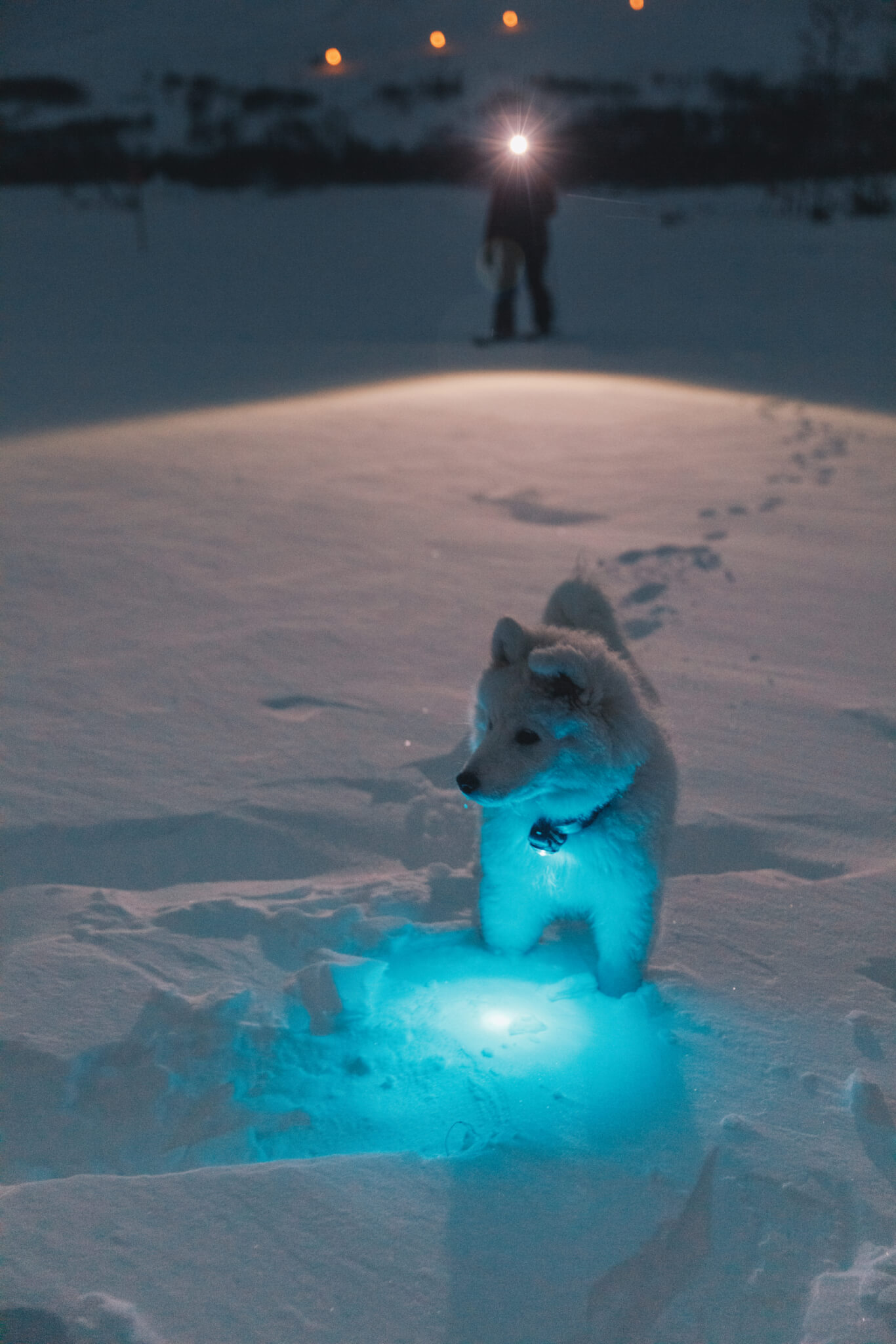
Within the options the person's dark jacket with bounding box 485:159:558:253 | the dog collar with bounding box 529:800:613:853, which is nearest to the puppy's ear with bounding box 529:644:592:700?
the dog collar with bounding box 529:800:613:853

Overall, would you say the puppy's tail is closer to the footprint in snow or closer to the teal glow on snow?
the teal glow on snow

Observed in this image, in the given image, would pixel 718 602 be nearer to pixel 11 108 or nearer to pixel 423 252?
pixel 423 252

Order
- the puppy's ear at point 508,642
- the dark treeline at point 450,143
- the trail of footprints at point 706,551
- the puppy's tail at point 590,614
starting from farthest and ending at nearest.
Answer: the dark treeline at point 450,143 → the trail of footprints at point 706,551 → the puppy's tail at point 590,614 → the puppy's ear at point 508,642

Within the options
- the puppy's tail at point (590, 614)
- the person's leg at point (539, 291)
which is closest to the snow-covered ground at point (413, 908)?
the puppy's tail at point (590, 614)

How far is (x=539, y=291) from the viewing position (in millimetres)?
10859

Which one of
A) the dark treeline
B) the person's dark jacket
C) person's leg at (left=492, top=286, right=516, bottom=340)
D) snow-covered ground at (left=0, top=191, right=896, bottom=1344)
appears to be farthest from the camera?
the dark treeline

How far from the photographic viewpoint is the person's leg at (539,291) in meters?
10.8

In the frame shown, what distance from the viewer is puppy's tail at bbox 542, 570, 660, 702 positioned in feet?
9.00

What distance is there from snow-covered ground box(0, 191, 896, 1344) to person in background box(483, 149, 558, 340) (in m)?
3.83

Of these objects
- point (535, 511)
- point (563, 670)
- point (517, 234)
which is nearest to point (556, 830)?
point (563, 670)

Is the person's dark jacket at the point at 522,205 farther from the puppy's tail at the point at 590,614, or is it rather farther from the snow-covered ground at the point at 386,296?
the puppy's tail at the point at 590,614

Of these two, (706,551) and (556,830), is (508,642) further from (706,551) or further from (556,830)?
(706,551)

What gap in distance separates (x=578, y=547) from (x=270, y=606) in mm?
1719

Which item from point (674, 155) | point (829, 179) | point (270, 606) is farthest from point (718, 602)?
point (674, 155)
